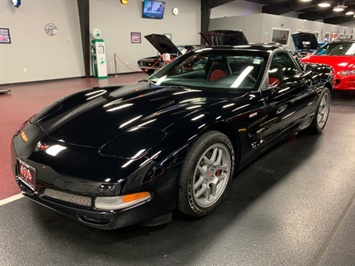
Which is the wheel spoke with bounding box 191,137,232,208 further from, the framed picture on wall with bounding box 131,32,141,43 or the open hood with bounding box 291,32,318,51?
the framed picture on wall with bounding box 131,32,141,43

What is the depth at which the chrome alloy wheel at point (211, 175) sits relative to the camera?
1.81 m

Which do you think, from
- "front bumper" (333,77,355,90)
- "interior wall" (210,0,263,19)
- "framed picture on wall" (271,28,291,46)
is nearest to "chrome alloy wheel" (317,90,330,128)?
"front bumper" (333,77,355,90)

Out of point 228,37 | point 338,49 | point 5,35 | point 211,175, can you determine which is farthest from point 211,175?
point 5,35

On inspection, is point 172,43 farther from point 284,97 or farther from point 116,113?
point 116,113

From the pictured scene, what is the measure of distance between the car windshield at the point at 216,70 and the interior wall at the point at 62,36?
7.62 metres

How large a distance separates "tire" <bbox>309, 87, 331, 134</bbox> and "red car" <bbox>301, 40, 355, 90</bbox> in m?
2.12

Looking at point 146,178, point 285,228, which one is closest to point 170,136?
point 146,178

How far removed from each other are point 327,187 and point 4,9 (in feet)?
30.7

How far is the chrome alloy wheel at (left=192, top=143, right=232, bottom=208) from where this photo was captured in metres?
1.81

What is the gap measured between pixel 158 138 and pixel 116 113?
499 mm

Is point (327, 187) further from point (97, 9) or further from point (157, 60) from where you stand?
point (97, 9)

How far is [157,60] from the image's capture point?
27.8 ft

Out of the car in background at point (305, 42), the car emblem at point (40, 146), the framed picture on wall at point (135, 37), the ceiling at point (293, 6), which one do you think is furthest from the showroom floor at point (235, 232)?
the ceiling at point (293, 6)

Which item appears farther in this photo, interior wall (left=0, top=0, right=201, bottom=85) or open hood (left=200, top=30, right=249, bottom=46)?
interior wall (left=0, top=0, right=201, bottom=85)
